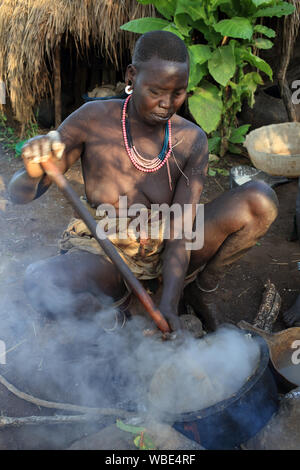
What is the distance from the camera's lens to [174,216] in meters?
2.22

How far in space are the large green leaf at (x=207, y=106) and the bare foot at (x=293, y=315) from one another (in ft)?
7.05

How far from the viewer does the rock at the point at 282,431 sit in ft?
5.35

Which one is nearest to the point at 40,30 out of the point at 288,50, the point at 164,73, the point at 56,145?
the point at 288,50

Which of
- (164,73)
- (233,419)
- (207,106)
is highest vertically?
(164,73)

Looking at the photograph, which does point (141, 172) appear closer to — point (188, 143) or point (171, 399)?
point (188, 143)

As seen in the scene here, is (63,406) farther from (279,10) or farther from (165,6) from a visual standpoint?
(279,10)

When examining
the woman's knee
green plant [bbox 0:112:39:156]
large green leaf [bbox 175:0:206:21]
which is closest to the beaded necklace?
the woman's knee

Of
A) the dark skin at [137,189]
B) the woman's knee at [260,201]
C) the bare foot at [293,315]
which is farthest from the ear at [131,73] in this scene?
the bare foot at [293,315]

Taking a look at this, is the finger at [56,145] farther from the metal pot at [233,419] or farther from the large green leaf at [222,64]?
the large green leaf at [222,64]

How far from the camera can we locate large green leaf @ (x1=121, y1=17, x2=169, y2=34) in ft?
13.1

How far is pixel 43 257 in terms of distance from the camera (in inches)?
122

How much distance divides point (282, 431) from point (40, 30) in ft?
14.0

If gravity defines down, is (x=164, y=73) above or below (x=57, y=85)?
above

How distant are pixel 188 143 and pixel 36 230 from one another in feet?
5.61
